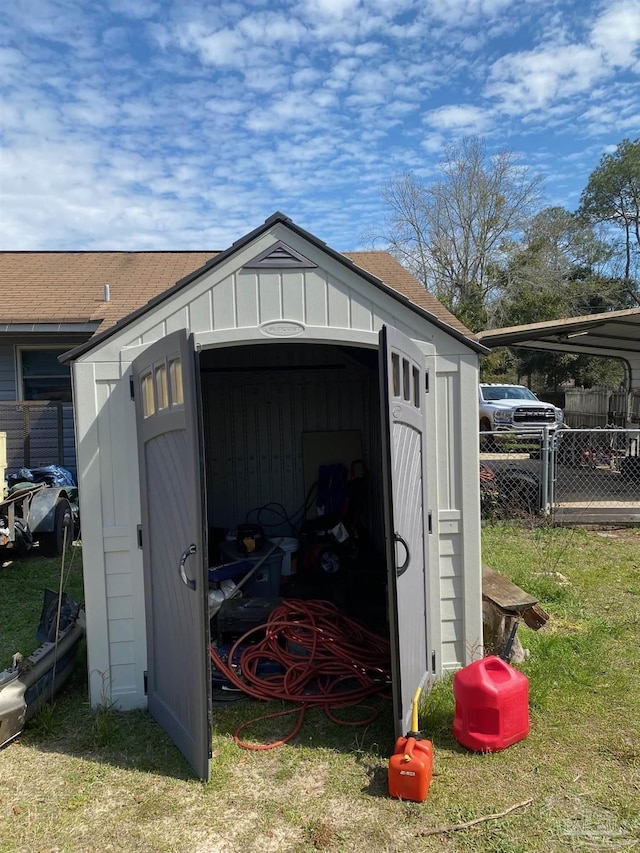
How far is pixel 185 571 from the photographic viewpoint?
3.20 meters

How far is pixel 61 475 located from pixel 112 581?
16.5ft

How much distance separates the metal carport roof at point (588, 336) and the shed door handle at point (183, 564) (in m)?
5.27

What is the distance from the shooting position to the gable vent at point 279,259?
384 cm

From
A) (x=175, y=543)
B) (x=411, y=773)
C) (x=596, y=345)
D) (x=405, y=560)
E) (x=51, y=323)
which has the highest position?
(x=51, y=323)

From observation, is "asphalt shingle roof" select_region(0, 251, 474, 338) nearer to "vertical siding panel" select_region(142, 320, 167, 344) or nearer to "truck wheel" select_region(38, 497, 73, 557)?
"truck wheel" select_region(38, 497, 73, 557)

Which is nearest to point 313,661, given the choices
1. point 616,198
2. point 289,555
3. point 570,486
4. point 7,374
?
point 289,555

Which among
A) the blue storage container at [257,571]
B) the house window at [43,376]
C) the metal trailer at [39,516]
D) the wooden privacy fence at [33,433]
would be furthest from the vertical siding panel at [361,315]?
the house window at [43,376]

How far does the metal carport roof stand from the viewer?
9.21 metres

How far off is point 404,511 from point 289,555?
274 cm

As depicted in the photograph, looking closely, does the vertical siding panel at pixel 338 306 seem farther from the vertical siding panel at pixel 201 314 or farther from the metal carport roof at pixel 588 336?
the metal carport roof at pixel 588 336

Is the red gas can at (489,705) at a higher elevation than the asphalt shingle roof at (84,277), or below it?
below

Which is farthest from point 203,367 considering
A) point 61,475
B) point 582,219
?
point 582,219

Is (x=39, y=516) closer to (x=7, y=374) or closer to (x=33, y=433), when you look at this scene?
(x=33, y=433)

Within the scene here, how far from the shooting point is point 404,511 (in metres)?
3.51
